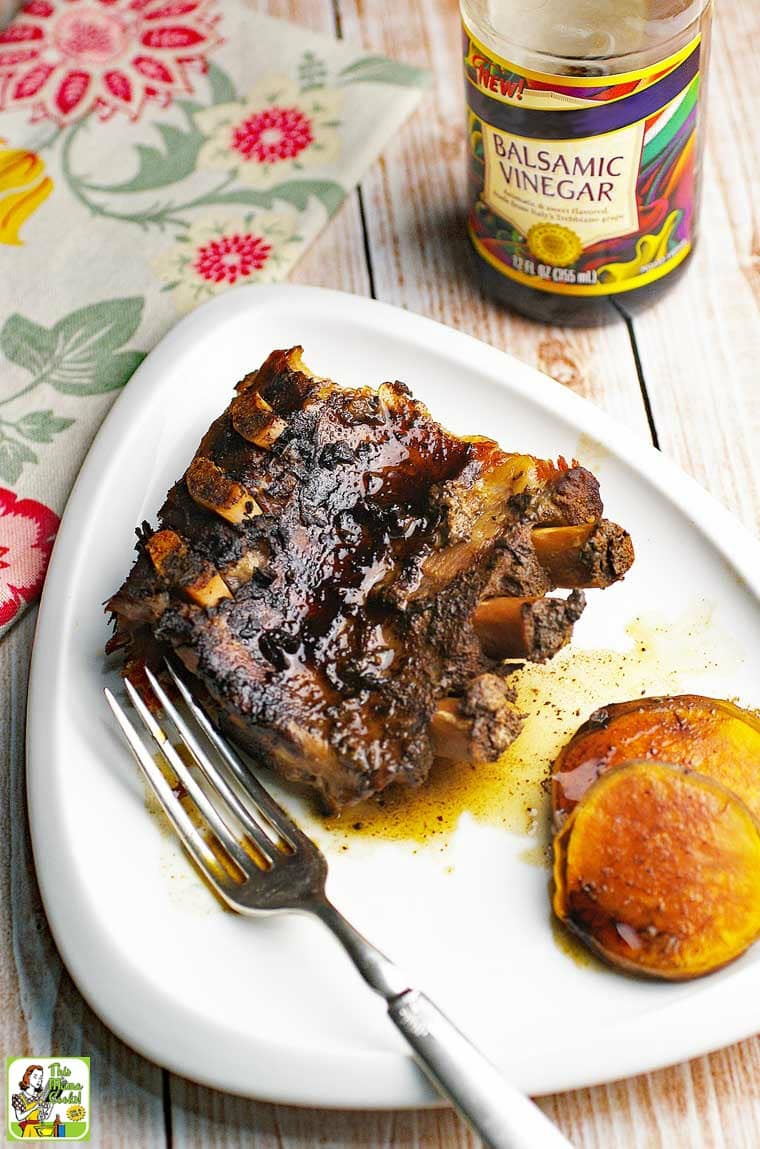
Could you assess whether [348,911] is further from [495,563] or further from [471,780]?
[495,563]

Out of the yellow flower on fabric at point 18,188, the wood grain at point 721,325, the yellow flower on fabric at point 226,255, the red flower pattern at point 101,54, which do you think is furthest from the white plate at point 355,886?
the red flower pattern at point 101,54

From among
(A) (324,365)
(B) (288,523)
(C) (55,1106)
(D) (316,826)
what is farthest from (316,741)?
(A) (324,365)

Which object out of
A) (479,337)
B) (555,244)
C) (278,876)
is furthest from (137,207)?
(278,876)

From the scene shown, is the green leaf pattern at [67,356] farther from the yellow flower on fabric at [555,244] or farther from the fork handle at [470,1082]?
the fork handle at [470,1082]

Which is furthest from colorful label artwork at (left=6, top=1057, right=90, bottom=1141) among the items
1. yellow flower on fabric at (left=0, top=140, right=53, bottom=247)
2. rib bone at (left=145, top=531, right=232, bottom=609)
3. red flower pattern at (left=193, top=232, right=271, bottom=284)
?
yellow flower on fabric at (left=0, top=140, right=53, bottom=247)

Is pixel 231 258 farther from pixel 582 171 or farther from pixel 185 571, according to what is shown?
pixel 185 571
